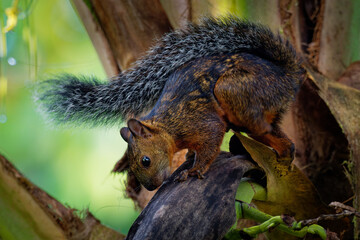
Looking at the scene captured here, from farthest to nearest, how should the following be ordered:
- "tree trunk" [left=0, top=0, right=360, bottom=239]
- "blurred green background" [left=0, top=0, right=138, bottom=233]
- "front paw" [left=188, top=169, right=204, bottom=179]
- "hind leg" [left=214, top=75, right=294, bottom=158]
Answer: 1. "blurred green background" [left=0, top=0, right=138, bottom=233]
2. "tree trunk" [left=0, top=0, right=360, bottom=239]
3. "hind leg" [left=214, top=75, right=294, bottom=158]
4. "front paw" [left=188, top=169, right=204, bottom=179]

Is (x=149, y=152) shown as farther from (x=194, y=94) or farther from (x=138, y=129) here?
(x=194, y=94)

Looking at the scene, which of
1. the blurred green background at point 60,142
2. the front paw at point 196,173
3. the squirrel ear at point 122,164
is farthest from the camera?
the blurred green background at point 60,142

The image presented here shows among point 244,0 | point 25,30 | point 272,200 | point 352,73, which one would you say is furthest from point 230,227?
point 25,30

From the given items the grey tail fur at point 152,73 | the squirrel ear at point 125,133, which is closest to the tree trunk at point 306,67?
the grey tail fur at point 152,73

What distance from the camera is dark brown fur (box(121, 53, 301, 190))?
1.11m

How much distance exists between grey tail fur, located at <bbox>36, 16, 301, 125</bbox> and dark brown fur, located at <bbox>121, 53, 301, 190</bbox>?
0.04m

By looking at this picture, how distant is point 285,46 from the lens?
1.23 m

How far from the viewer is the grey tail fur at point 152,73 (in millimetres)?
1191

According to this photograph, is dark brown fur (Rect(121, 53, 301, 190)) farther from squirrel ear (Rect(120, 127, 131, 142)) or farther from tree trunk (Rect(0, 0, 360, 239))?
tree trunk (Rect(0, 0, 360, 239))

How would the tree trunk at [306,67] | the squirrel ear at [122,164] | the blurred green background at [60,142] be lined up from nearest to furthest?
the tree trunk at [306,67]
the squirrel ear at [122,164]
the blurred green background at [60,142]

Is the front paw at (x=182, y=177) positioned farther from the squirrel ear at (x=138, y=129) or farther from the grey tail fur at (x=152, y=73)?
the grey tail fur at (x=152, y=73)

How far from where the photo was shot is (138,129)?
1164mm

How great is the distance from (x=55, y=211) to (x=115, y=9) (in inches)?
30.8

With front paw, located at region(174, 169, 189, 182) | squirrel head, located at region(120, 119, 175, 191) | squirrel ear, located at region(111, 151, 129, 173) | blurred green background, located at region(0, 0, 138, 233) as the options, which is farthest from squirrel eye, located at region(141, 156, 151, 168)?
blurred green background, located at region(0, 0, 138, 233)
